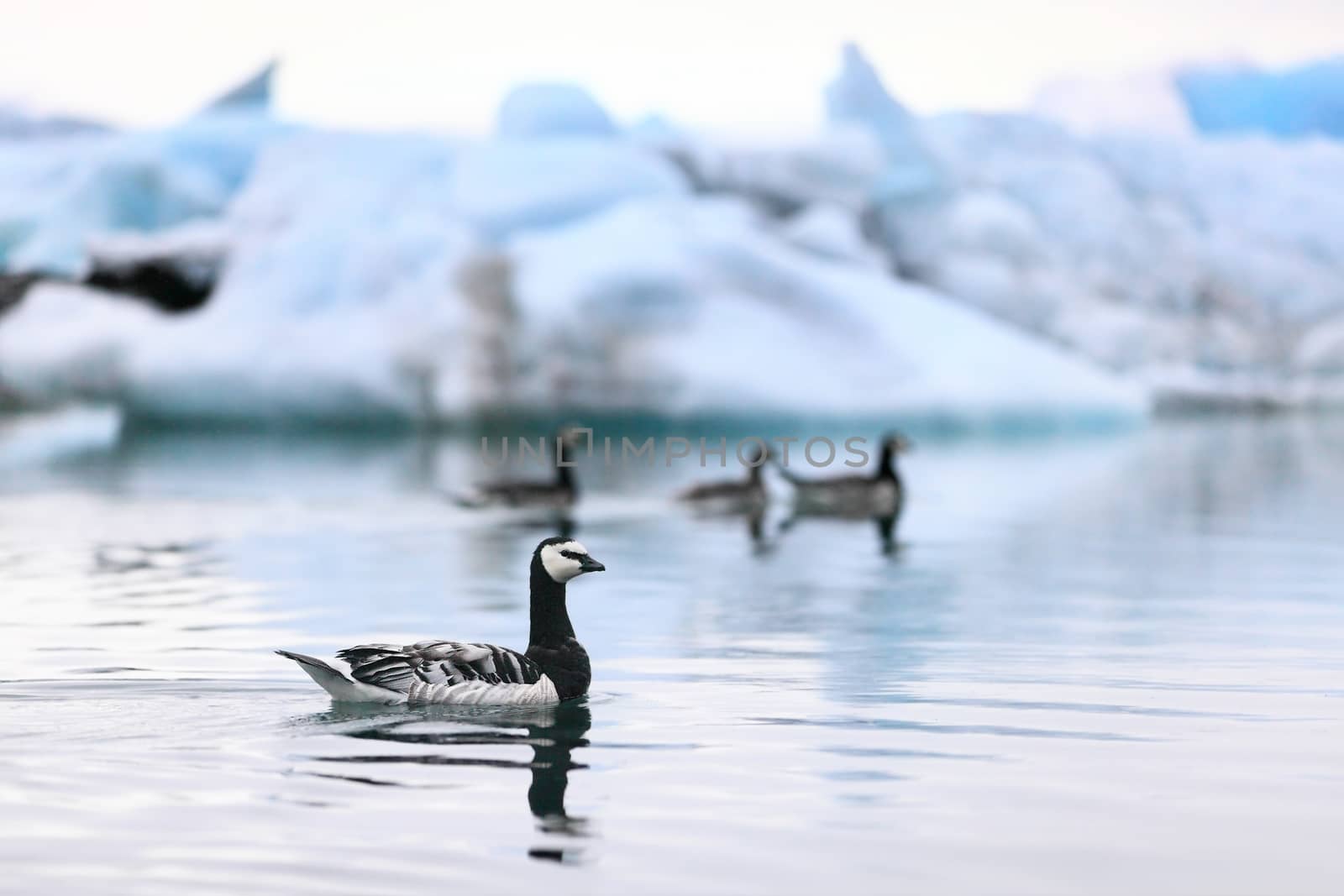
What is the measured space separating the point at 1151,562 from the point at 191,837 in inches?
437

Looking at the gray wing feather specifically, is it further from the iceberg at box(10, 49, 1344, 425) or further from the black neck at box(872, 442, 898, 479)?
the iceberg at box(10, 49, 1344, 425)

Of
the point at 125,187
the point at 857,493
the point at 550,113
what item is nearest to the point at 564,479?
the point at 857,493

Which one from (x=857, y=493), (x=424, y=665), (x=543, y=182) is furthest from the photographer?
(x=543, y=182)

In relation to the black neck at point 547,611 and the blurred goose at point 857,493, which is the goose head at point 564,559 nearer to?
the black neck at point 547,611

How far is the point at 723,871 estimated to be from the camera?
18.4ft

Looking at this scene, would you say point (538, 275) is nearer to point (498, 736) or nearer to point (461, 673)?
point (461, 673)

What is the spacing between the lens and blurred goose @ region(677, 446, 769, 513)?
20125 mm

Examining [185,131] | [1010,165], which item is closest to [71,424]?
[185,131]

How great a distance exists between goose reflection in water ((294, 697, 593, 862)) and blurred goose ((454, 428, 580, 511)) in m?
11.4

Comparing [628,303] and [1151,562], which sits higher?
[628,303]

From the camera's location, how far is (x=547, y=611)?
8.43m

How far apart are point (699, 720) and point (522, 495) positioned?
1187cm

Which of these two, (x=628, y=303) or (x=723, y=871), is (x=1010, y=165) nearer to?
(x=628, y=303)

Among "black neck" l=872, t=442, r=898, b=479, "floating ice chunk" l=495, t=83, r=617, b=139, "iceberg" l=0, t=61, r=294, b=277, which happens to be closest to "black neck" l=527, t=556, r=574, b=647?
"black neck" l=872, t=442, r=898, b=479
